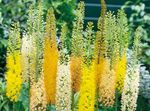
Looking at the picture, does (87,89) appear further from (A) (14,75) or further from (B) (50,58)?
(A) (14,75)

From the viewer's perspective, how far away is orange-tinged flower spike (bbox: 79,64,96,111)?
12.4 feet

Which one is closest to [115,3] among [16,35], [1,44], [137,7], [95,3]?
[95,3]

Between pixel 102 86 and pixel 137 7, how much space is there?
413 cm

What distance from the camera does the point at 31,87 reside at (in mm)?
3801

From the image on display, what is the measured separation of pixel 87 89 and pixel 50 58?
0.32 metres

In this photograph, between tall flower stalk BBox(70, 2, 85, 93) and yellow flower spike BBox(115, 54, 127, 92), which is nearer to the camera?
tall flower stalk BBox(70, 2, 85, 93)

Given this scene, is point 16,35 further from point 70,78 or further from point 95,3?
point 95,3

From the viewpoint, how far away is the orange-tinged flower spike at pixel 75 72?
3.77 metres

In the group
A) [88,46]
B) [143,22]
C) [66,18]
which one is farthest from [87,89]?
[143,22]

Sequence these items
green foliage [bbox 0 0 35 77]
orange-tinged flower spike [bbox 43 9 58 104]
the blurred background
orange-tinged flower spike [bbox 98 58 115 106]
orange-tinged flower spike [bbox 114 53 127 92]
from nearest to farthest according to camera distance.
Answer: orange-tinged flower spike [bbox 43 9 58 104] < orange-tinged flower spike [bbox 98 58 115 106] < orange-tinged flower spike [bbox 114 53 127 92] < the blurred background < green foliage [bbox 0 0 35 77]

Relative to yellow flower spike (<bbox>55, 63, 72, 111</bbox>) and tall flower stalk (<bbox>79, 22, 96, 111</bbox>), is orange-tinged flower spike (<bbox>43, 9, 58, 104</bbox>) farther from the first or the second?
tall flower stalk (<bbox>79, 22, 96, 111</bbox>)

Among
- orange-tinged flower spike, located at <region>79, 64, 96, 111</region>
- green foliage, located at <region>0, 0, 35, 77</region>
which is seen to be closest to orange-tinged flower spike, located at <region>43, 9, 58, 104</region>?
orange-tinged flower spike, located at <region>79, 64, 96, 111</region>

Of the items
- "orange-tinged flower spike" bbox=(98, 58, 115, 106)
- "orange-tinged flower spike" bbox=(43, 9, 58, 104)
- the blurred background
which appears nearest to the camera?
"orange-tinged flower spike" bbox=(43, 9, 58, 104)

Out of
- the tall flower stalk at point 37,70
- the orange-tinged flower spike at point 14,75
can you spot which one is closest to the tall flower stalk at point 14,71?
the orange-tinged flower spike at point 14,75
